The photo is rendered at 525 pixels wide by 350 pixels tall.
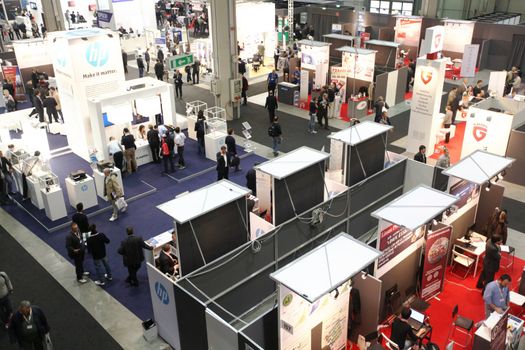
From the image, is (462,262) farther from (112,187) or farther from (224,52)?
(224,52)

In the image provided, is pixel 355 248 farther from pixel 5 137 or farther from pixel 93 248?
pixel 5 137

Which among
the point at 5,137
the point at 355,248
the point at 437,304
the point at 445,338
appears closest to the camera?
the point at 355,248

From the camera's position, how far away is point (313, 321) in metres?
6.67

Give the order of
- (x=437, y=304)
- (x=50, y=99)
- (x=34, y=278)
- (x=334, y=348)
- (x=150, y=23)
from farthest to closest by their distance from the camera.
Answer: (x=150, y=23)
(x=50, y=99)
(x=34, y=278)
(x=437, y=304)
(x=334, y=348)

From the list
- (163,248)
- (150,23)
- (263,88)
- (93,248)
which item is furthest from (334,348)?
(150,23)

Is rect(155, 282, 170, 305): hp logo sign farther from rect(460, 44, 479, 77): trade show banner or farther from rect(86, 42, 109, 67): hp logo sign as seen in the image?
rect(460, 44, 479, 77): trade show banner

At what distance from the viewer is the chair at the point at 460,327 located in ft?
24.6

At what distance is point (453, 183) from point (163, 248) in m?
5.43

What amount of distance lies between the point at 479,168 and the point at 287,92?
1114 centimetres

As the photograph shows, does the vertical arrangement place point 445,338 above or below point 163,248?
below

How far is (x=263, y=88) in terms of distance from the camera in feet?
70.5

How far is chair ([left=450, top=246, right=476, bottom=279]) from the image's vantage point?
9.16m

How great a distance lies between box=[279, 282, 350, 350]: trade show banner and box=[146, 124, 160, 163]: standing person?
27.9 feet

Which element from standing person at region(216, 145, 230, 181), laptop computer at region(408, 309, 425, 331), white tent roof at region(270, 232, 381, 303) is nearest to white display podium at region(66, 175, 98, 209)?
standing person at region(216, 145, 230, 181)
